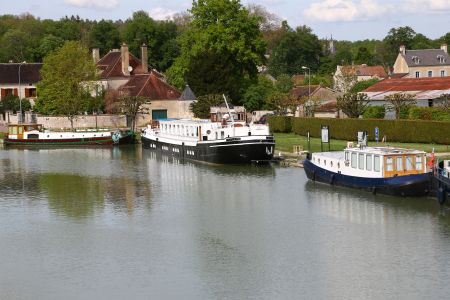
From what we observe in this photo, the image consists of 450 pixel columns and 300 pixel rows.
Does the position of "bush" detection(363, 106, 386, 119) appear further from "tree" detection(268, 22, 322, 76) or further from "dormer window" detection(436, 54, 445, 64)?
"tree" detection(268, 22, 322, 76)

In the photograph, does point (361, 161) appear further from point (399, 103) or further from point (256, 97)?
point (256, 97)

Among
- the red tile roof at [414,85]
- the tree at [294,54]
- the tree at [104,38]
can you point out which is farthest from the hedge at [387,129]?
the tree at [294,54]

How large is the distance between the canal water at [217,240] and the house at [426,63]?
6970 cm

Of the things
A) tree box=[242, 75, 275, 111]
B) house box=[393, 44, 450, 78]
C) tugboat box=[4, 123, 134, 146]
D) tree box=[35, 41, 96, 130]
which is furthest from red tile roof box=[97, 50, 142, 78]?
house box=[393, 44, 450, 78]

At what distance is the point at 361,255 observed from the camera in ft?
118

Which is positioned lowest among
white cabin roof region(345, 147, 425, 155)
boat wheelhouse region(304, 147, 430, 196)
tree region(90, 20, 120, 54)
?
boat wheelhouse region(304, 147, 430, 196)

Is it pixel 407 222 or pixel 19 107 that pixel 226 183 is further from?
pixel 19 107

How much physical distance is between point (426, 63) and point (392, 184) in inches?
3241

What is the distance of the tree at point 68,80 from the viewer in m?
103

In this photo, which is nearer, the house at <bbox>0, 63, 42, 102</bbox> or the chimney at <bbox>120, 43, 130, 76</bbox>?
the chimney at <bbox>120, 43, 130, 76</bbox>

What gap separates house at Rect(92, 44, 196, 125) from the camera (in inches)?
Result: 3974

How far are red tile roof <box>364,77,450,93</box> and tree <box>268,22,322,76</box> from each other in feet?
234

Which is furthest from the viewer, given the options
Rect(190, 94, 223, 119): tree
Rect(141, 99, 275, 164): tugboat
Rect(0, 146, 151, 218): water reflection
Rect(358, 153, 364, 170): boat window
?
Rect(190, 94, 223, 119): tree

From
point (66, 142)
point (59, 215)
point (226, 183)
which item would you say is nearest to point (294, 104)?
point (66, 142)
